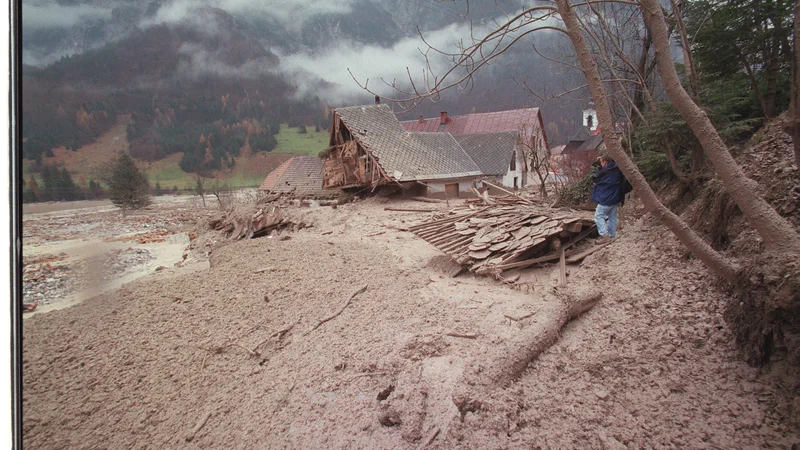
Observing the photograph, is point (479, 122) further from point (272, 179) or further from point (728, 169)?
point (728, 169)

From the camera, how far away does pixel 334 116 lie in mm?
15883

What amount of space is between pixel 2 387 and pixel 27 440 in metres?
1.19

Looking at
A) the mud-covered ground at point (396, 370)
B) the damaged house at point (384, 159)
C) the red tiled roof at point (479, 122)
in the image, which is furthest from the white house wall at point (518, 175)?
the mud-covered ground at point (396, 370)

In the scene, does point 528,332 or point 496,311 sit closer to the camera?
point 528,332

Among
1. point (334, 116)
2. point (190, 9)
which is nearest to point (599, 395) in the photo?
point (190, 9)

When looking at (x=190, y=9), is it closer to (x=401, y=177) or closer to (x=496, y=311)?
(x=496, y=311)

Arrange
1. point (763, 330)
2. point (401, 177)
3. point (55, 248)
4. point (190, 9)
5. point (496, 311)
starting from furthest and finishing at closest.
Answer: point (401, 177) → point (496, 311) → point (190, 9) → point (763, 330) → point (55, 248)

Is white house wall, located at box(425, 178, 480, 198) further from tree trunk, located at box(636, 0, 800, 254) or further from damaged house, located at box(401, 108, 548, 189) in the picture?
tree trunk, located at box(636, 0, 800, 254)

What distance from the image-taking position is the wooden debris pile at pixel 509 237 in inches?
225

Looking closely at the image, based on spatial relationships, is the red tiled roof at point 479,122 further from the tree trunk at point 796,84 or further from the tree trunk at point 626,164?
the tree trunk at point 796,84

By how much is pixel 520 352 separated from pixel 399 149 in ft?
44.8

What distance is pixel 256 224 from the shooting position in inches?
474

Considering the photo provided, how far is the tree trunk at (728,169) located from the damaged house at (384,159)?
38.0 ft

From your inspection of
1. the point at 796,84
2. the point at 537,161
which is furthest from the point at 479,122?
the point at 796,84
